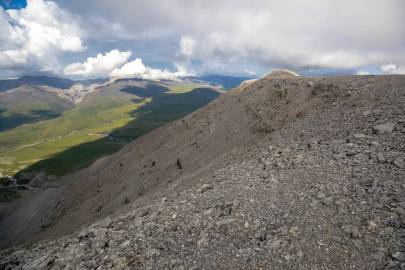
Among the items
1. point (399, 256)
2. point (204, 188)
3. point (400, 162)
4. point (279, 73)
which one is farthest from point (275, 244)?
point (279, 73)

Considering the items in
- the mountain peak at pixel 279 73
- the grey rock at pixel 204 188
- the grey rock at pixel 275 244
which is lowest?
the grey rock at pixel 204 188

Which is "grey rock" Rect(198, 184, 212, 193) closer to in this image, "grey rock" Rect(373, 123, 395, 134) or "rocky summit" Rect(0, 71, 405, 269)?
"rocky summit" Rect(0, 71, 405, 269)

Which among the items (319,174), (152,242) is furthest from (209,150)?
(152,242)

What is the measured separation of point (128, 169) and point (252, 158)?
40.6 metres

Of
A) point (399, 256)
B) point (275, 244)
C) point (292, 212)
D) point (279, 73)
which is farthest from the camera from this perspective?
point (279, 73)

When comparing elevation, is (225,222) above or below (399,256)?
below

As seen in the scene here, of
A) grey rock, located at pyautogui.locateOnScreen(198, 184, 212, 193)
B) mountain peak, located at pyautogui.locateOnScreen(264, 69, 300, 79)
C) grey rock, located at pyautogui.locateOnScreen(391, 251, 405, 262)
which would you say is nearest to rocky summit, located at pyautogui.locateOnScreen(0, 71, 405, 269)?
grey rock, located at pyautogui.locateOnScreen(391, 251, 405, 262)

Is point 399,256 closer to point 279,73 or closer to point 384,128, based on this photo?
point 384,128

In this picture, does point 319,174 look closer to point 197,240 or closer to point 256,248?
point 256,248

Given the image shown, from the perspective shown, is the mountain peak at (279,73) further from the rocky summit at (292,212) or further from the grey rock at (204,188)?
the grey rock at (204,188)

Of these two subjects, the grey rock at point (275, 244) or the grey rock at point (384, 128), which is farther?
the grey rock at point (384, 128)

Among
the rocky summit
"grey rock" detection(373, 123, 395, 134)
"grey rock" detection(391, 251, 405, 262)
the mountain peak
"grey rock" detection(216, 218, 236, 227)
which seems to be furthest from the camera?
the mountain peak

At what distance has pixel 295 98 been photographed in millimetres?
37125

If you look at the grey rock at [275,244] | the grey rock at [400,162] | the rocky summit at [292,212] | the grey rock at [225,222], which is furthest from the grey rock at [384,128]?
the grey rock at [225,222]
